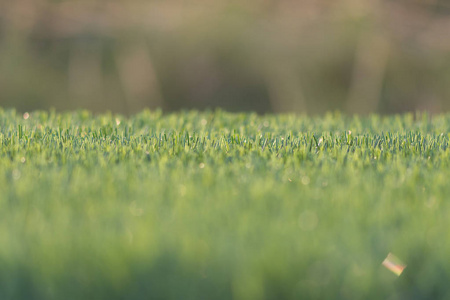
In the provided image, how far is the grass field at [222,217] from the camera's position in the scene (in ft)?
5.47

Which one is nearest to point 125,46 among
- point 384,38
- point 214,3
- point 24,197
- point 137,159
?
point 214,3

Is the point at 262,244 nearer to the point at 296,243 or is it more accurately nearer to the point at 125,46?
the point at 296,243

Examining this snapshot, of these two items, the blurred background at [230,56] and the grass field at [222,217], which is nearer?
the grass field at [222,217]

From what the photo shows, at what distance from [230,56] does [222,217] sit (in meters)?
7.27

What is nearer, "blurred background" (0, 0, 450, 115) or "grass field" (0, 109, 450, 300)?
"grass field" (0, 109, 450, 300)

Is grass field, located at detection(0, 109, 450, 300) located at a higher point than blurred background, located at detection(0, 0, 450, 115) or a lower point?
lower

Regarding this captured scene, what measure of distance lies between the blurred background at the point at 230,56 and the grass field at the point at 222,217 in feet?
18.5

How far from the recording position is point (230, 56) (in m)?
9.09

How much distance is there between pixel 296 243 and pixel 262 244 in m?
0.09

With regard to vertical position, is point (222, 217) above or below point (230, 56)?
below

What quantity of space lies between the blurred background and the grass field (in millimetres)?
5644

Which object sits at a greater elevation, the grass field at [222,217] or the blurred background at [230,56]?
the blurred background at [230,56]

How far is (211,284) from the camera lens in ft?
5.41

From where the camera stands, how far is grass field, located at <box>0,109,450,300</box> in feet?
5.47
